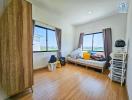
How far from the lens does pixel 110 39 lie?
13.8 ft

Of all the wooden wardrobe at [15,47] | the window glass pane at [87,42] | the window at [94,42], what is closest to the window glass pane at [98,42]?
the window at [94,42]

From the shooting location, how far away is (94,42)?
5.05 metres

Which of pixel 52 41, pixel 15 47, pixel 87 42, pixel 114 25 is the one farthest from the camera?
pixel 87 42

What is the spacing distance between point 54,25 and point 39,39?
111 cm

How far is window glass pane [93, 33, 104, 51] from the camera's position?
4.69 metres

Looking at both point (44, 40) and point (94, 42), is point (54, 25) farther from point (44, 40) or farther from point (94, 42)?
point (94, 42)

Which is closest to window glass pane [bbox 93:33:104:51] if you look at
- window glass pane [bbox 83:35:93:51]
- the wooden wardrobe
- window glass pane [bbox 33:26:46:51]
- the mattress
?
window glass pane [bbox 83:35:93:51]

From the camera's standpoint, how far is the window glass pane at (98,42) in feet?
15.4

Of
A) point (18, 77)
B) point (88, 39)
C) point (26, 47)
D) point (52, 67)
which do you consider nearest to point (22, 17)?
point (26, 47)

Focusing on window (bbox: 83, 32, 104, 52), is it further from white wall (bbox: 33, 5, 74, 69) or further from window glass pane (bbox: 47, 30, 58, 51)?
window glass pane (bbox: 47, 30, 58, 51)

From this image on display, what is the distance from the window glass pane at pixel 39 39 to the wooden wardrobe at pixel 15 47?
189cm

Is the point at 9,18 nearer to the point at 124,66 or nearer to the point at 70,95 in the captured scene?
the point at 70,95

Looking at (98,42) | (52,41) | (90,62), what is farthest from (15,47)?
(98,42)

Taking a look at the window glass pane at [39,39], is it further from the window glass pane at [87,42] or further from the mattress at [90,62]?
the window glass pane at [87,42]
